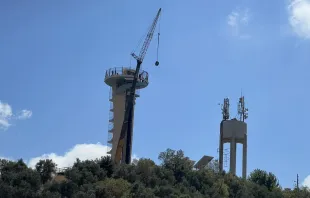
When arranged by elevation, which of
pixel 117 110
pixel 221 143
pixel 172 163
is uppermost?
pixel 117 110

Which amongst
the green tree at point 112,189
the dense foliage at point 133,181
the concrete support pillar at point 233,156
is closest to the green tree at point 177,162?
the dense foliage at point 133,181

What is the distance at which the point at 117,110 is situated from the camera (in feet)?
358

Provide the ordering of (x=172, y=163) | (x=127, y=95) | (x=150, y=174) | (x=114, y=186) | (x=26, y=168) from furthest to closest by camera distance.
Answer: (x=127, y=95)
(x=172, y=163)
(x=150, y=174)
(x=26, y=168)
(x=114, y=186)

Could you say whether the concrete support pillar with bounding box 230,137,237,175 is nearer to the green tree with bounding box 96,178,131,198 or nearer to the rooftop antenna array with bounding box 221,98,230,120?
the rooftop antenna array with bounding box 221,98,230,120

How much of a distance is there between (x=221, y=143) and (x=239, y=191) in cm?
1593

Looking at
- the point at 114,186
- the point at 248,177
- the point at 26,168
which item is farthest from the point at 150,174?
the point at 248,177

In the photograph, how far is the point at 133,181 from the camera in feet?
259

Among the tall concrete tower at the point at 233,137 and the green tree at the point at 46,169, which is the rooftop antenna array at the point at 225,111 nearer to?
the tall concrete tower at the point at 233,137

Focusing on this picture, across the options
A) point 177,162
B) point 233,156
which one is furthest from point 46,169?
point 233,156

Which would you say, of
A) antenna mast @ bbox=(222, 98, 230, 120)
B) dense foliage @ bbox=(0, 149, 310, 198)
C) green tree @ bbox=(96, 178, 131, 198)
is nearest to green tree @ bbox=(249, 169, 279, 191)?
dense foliage @ bbox=(0, 149, 310, 198)

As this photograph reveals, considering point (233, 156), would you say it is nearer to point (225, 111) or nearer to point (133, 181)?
point (225, 111)

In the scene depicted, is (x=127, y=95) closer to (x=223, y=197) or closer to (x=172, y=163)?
(x=172, y=163)

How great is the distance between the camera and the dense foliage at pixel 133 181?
6875 cm

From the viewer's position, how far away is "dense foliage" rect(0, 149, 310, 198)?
226 feet
